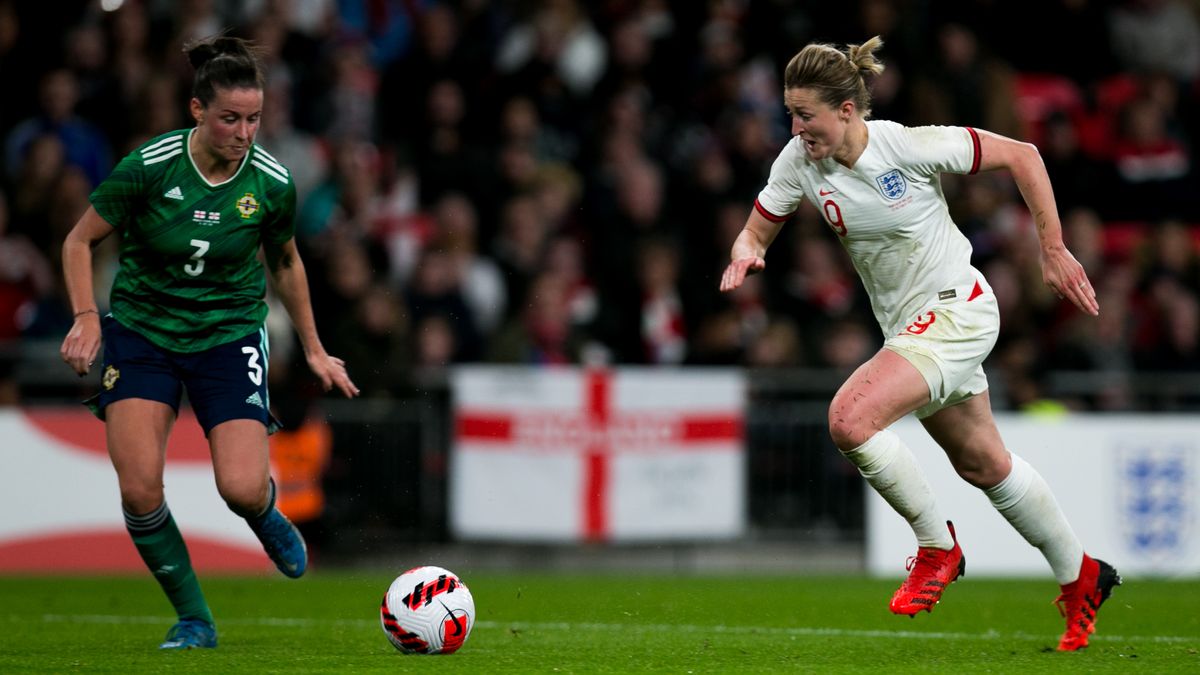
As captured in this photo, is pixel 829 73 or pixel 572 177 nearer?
pixel 829 73

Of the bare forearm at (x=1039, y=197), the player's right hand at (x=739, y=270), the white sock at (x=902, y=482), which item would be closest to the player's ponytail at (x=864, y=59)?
the bare forearm at (x=1039, y=197)

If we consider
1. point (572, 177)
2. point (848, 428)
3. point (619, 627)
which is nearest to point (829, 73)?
point (848, 428)

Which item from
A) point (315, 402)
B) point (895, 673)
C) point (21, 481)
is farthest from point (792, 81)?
point (21, 481)

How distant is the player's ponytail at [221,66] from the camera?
678 centimetres

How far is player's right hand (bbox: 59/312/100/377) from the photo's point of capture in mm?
6586

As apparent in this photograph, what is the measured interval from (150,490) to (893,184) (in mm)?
3106

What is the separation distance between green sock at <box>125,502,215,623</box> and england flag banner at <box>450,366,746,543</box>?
532 cm

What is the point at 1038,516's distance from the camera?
705cm

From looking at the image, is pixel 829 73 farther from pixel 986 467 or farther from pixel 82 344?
pixel 82 344

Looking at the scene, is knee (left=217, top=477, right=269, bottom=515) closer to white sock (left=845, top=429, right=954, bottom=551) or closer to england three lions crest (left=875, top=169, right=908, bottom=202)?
white sock (left=845, top=429, right=954, bottom=551)

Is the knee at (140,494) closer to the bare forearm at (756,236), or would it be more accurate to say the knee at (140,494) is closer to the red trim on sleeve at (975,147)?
the bare forearm at (756,236)

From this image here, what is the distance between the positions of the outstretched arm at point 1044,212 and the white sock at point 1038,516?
0.77 m

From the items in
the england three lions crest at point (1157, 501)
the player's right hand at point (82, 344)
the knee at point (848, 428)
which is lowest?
the england three lions crest at point (1157, 501)

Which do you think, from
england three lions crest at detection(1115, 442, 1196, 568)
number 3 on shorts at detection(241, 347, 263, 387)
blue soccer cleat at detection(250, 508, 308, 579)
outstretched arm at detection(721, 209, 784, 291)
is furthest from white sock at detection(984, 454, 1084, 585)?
england three lions crest at detection(1115, 442, 1196, 568)
